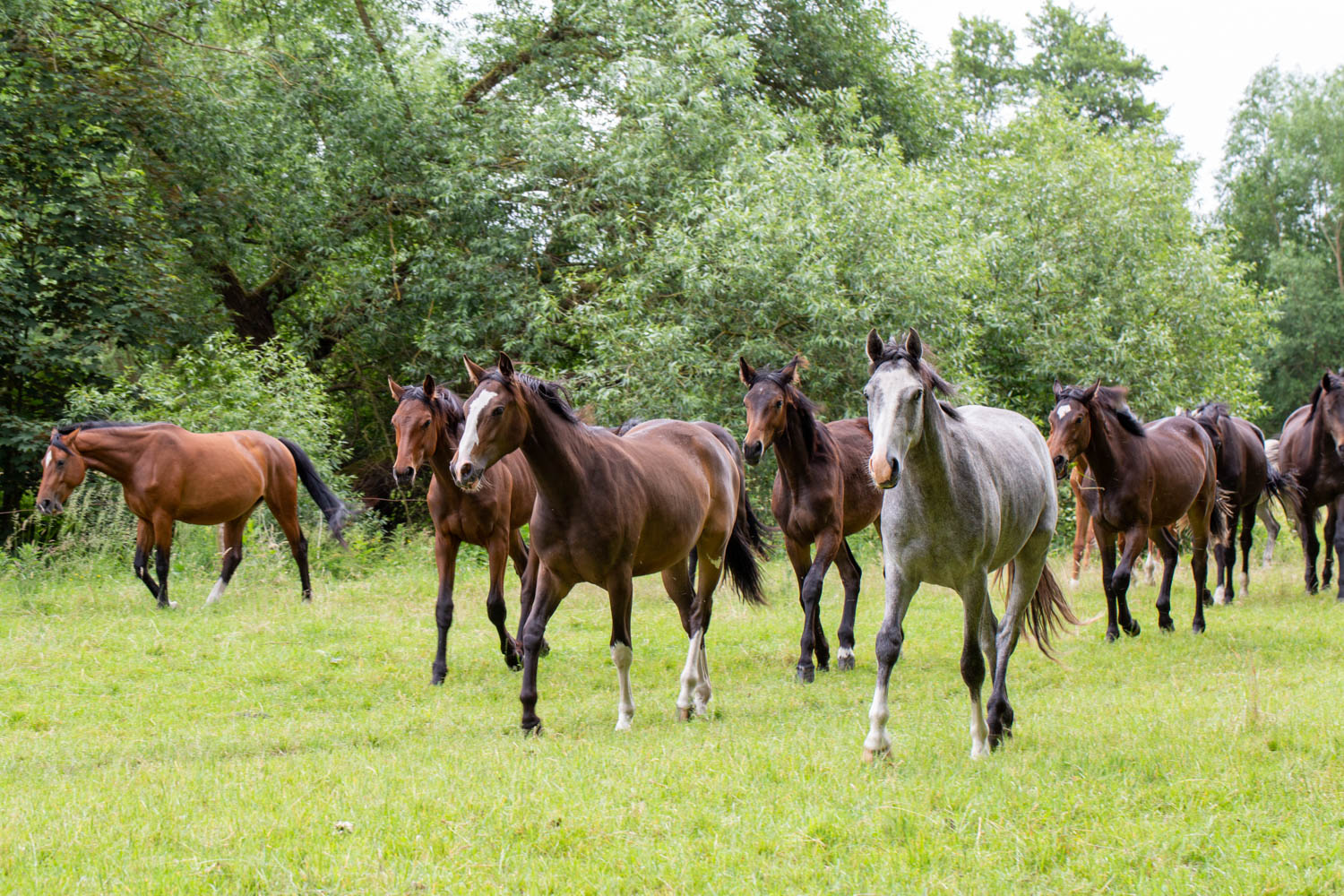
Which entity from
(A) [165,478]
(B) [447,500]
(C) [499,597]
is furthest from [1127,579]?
(A) [165,478]

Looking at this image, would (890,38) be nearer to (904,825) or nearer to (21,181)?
(21,181)

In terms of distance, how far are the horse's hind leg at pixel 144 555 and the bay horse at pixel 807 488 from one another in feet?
22.3

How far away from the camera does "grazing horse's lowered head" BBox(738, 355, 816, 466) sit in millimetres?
8055

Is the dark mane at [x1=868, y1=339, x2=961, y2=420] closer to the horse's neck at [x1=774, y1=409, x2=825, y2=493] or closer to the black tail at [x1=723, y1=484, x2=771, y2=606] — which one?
the horse's neck at [x1=774, y1=409, x2=825, y2=493]

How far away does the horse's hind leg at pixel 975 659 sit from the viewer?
5336mm

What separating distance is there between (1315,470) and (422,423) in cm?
1064

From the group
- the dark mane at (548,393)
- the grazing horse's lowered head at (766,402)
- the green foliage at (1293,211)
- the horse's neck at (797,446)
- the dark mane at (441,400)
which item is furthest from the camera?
the green foliage at (1293,211)

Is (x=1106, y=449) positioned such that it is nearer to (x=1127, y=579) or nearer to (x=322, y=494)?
(x=1127, y=579)

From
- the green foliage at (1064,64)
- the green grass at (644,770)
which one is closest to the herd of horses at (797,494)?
the green grass at (644,770)

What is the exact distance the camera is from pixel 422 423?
8484 millimetres

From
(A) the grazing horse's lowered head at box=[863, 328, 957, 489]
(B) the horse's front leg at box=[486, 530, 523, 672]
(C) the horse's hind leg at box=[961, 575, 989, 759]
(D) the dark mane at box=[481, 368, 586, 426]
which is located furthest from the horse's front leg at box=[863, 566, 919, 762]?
(B) the horse's front leg at box=[486, 530, 523, 672]

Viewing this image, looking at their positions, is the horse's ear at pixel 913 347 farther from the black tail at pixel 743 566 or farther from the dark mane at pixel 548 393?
the black tail at pixel 743 566

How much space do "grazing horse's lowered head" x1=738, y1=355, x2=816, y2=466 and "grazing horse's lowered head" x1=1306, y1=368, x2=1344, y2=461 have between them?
717 cm

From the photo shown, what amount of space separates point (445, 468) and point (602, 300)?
27.1 ft
